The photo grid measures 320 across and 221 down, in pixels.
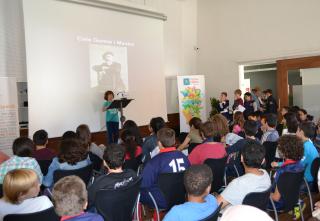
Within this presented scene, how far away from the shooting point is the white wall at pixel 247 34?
8.20m

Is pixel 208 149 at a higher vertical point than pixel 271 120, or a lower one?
lower

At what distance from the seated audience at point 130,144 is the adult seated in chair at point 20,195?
1546 mm

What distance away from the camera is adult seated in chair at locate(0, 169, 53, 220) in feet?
6.33

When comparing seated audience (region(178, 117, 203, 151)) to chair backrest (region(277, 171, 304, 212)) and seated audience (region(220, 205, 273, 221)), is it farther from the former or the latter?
seated audience (region(220, 205, 273, 221))

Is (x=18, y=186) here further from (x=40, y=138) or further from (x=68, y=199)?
(x=40, y=138)

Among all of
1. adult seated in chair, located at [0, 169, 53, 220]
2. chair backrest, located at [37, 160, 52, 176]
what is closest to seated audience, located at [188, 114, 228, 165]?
chair backrest, located at [37, 160, 52, 176]

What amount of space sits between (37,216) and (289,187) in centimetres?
191

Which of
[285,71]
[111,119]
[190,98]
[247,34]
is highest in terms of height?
[247,34]

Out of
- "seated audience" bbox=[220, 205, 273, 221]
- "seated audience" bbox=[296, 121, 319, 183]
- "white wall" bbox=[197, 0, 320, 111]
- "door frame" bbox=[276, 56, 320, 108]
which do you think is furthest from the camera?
"door frame" bbox=[276, 56, 320, 108]

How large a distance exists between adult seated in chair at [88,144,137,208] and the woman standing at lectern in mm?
4443

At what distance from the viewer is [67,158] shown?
2998 millimetres

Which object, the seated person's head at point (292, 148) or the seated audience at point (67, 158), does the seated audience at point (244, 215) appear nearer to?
the seated person's head at point (292, 148)

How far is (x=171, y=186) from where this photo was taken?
2646 millimetres

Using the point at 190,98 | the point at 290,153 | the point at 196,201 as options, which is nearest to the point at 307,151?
the point at 290,153
